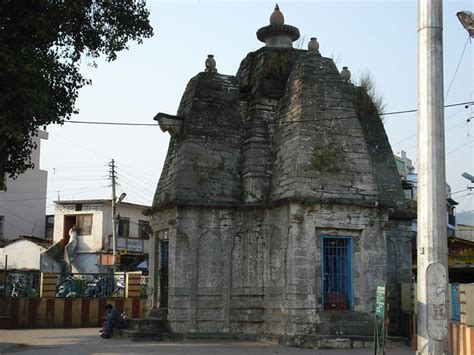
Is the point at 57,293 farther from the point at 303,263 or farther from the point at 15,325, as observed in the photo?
the point at 303,263

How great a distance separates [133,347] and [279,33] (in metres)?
10.3

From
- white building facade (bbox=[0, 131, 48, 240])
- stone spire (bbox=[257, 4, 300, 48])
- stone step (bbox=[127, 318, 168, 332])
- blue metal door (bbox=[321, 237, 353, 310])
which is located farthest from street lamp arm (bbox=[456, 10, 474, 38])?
white building facade (bbox=[0, 131, 48, 240])

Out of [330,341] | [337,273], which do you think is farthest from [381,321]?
[337,273]

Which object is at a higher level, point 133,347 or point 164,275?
point 164,275

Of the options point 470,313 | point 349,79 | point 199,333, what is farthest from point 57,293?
point 470,313

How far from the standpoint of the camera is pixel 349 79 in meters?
20.2

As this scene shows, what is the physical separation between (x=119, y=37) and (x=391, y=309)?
10.0 m

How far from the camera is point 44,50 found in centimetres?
1338

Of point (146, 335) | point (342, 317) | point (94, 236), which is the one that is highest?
point (94, 236)

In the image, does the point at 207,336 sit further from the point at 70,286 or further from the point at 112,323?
the point at 70,286

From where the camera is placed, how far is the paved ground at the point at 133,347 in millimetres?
13789

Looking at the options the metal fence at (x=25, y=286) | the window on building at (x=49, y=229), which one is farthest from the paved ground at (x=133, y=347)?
the window on building at (x=49, y=229)

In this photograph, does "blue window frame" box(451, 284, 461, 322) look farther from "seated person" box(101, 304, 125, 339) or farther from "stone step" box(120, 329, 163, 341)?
"seated person" box(101, 304, 125, 339)

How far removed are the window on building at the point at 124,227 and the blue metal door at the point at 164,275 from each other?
2591cm
